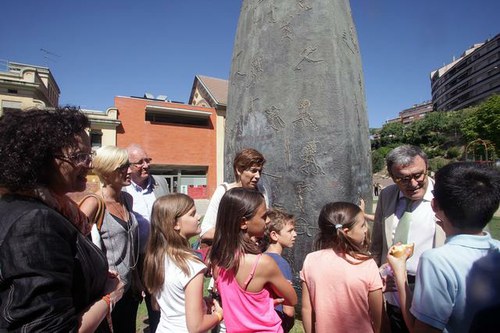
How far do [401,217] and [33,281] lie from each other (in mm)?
2230

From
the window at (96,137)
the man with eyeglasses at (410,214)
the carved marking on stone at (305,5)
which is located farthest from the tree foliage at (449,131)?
the man with eyeglasses at (410,214)

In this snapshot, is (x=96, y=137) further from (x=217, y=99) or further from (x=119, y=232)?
(x=119, y=232)

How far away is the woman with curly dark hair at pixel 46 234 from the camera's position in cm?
106

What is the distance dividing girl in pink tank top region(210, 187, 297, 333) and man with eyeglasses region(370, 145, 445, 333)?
0.83 meters

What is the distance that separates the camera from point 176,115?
23.0m

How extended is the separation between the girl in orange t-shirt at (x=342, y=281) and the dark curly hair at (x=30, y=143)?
152 centimetres

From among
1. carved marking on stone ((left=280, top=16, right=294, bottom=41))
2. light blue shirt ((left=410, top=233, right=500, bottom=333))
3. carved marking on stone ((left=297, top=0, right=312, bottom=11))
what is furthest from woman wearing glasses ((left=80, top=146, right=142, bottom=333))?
carved marking on stone ((left=297, top=0, right=312, bottom=11))

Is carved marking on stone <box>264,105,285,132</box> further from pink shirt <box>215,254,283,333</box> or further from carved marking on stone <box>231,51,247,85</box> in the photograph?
pink shirt <box>215,254,283,333</box>

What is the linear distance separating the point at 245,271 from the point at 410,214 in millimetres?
1266

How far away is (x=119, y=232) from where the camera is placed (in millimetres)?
2350

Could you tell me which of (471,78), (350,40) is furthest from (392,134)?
(350,40)

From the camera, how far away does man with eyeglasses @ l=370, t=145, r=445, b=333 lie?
219cm

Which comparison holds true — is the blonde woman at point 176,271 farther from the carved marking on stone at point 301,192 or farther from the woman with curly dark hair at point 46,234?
the carved marking on stone at point 301,192

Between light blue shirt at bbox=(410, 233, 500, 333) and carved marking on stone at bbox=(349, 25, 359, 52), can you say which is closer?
light blue shirt at bbox=(410, 233, 500, 333)
